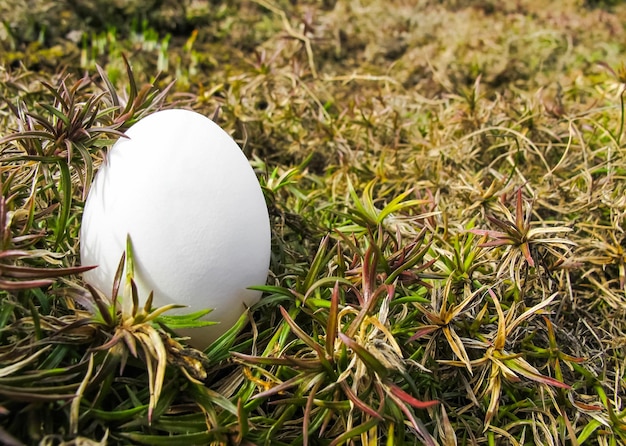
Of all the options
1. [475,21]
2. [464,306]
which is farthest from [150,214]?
[475,21]

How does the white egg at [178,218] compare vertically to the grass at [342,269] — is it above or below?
above

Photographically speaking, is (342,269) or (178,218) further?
(342,269)

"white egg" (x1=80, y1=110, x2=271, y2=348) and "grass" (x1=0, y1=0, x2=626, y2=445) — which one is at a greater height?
"white egg" (x1=80, y1=110, x2=271, y2=348)

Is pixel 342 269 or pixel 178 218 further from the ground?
pixel 178 218

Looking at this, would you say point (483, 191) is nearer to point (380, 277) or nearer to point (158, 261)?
point (380, 277)
